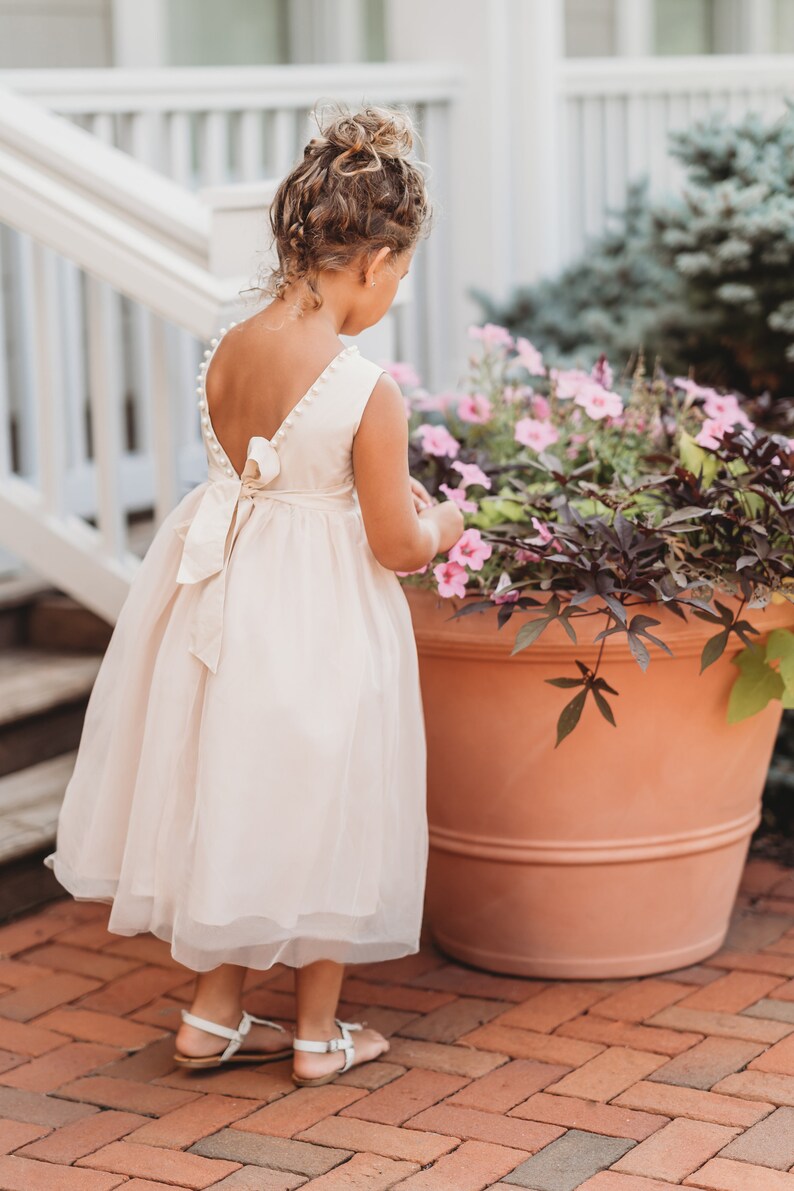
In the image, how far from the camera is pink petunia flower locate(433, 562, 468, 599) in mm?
2731

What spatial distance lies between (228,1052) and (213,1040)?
33 mm

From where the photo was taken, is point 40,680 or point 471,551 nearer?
point 471,551

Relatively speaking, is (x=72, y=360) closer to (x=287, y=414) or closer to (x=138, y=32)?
(x=138, y=32)

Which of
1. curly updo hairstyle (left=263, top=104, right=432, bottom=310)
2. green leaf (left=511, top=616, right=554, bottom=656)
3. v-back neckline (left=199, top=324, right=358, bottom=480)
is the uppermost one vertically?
curly updo hairstyle (left=263, top=104, right=432, bottom=310)

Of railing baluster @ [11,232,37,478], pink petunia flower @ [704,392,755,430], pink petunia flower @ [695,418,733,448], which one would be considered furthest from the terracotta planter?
railing baluster @ [11,232,37,478]

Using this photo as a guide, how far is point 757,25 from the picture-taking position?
830cm

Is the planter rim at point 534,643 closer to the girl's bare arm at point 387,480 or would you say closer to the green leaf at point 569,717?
the green leaf at point 569,717

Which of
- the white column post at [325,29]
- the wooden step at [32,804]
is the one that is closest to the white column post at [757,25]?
the white column post at [325,29]

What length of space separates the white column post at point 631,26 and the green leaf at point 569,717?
18.8 ft

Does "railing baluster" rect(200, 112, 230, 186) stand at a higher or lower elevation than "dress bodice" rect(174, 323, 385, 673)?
higher

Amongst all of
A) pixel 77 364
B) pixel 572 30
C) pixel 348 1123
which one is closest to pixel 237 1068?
pixel 348 1123

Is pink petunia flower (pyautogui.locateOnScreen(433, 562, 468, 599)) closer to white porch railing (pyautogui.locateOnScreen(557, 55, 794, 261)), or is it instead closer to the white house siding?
white porch railing (pyautogui.locateOnScreen(557, 55, 794, 261))

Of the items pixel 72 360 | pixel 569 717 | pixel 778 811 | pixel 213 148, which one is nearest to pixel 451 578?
pixel 569 717

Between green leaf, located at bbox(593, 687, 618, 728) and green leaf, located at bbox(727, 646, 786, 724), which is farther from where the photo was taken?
green leaf, located at bbox(727, 646, 786, 724)
